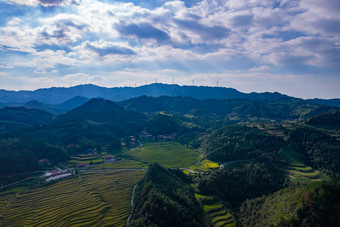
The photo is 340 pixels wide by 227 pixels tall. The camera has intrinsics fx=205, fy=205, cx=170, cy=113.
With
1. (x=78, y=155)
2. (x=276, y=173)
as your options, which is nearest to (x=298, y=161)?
(x=276, y=173)

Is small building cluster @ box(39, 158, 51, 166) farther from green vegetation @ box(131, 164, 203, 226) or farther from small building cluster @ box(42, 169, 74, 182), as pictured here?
green vegetation @ box(131, 164, 203, 226)

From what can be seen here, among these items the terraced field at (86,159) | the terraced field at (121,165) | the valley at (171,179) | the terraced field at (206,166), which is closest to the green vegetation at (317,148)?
the valley at (171,179)

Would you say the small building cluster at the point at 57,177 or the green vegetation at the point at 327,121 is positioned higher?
the green vegetation at the point at 327,121

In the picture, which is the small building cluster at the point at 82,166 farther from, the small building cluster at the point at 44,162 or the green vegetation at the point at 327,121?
the green vegetation at the point at 327,121

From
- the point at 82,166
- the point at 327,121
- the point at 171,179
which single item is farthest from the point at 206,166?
the point at 327,121

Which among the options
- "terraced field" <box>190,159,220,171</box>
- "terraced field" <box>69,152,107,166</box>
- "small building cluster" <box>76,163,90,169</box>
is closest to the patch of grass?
"terraced field" <box>190,159,220,171</box>
